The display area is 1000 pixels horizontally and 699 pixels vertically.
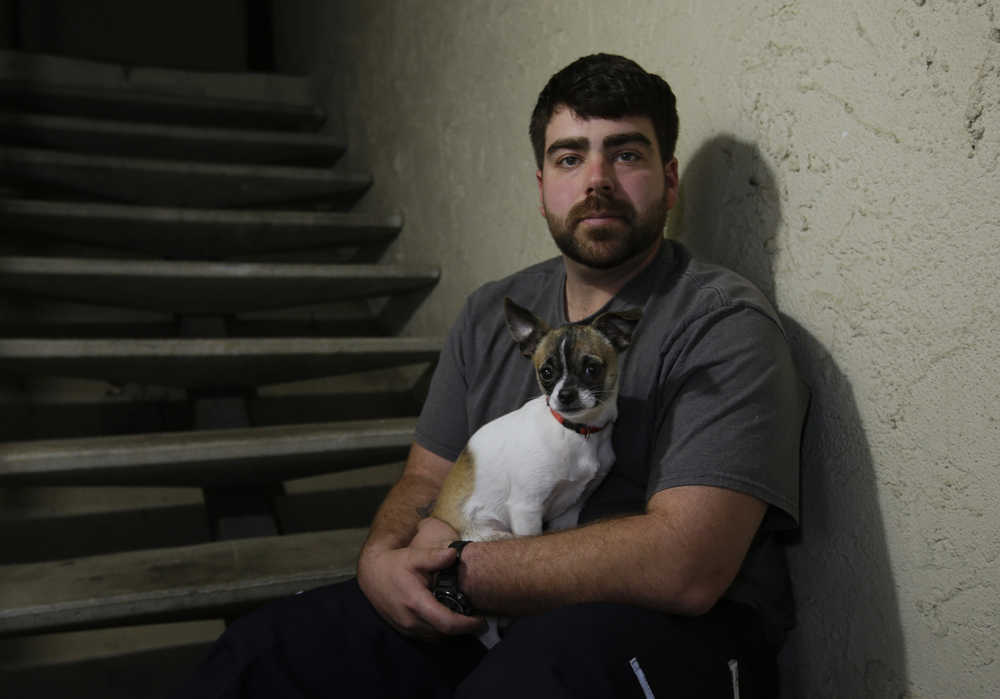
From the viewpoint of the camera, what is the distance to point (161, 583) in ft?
5.74

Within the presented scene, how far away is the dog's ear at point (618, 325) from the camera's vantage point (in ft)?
3.99

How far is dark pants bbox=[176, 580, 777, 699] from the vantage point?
1035 millimetres

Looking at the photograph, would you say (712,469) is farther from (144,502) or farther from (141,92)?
(141,92)

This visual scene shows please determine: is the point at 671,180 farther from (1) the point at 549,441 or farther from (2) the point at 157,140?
(2) the point at 157,140

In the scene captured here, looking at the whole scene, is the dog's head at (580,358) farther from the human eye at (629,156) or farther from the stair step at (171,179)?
the stair step at (171,179)

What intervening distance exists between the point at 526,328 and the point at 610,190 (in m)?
0.30

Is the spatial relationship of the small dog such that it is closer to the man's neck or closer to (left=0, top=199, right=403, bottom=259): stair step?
the man's neck

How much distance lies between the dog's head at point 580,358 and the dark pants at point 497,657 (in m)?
0.30

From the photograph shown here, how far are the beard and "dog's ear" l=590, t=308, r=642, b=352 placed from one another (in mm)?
193

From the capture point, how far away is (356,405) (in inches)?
121

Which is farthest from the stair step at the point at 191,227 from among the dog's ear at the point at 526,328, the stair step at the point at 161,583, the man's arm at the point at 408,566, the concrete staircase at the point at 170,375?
the dog's ear at the point at 526,328

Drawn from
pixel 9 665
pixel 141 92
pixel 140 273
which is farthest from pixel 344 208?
pixel 9 665

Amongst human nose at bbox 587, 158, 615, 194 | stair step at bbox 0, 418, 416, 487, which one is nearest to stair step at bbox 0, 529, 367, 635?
stair step at bbox 0, 418, 416, 487

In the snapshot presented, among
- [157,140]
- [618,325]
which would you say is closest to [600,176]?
[618,325]
